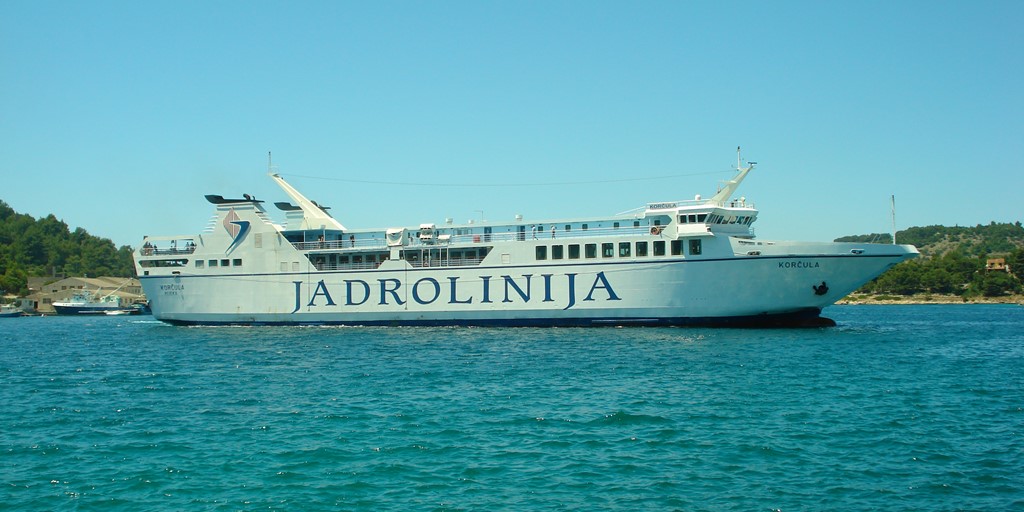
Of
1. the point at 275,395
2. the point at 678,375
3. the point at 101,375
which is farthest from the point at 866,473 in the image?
the point at 101,375

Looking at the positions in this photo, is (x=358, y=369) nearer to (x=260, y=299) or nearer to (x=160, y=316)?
(x=260, y=299)

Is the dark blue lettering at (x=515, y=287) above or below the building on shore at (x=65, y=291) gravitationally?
below

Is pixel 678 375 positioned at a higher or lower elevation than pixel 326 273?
lower

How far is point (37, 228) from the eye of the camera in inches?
5817

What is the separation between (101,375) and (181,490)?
16.1 meters

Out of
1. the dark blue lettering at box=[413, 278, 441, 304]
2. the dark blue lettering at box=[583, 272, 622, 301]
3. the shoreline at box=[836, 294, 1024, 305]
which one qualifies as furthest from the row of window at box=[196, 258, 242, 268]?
the shoreline at box=[836, 294, 1024, 305]

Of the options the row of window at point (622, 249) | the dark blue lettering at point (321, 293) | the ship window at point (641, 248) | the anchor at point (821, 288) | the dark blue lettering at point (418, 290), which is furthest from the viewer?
the dark blue lettering at point (321, 293)

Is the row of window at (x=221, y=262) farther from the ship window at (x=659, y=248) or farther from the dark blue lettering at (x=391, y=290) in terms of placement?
the ship window at (x=659, y=248)

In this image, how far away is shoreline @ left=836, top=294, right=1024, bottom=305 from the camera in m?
101

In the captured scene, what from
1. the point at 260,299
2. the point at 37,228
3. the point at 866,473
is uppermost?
the point at 37,228

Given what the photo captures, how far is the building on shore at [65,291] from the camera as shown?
10431cm

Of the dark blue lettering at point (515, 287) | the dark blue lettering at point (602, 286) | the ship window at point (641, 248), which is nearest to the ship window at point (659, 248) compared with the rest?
the ship window at point (641, 248)

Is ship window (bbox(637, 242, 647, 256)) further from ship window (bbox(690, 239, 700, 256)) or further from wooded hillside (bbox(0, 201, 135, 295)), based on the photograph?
Result: wooded hillside (bbox(0, 201, 135, 295))

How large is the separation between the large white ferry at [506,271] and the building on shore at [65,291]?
59505 mm
